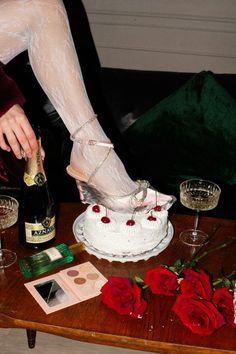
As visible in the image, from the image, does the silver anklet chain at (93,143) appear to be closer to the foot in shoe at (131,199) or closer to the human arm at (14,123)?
the foot in shoe at (131,199)

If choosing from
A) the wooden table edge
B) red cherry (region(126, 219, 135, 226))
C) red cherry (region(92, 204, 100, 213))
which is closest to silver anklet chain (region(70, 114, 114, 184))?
red cherry (region(92, 204, 100, 213))

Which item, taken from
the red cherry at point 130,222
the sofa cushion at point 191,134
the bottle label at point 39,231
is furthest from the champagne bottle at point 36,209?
the sofa cushion at point 191,134

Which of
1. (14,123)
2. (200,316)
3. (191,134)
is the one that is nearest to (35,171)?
(14,123)

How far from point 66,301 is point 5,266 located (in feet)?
0.82

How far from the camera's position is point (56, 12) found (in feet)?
5.38

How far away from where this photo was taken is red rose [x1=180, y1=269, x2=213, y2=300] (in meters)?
1.29

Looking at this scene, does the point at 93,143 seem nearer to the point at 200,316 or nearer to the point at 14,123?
the point at 14,123

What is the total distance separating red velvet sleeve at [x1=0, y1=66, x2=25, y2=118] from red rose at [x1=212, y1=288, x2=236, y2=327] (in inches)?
31.5

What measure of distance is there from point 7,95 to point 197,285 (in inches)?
30.8

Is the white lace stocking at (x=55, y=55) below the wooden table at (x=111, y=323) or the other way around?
the other way around

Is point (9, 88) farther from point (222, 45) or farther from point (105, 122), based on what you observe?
point (222, 45)

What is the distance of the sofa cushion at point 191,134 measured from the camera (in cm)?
233

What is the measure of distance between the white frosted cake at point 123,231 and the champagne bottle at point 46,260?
82 mm

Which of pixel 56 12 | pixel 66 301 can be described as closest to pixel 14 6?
pixel 56 12
